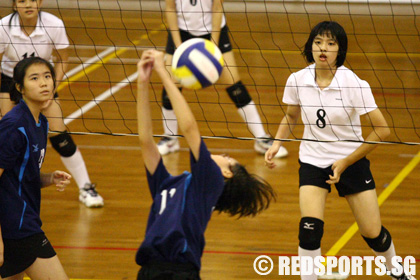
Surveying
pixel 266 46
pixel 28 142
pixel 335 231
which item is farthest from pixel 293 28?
pixel 28 142

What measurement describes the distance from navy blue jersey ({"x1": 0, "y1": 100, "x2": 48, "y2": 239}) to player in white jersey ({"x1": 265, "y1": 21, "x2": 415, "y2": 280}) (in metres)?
1.39

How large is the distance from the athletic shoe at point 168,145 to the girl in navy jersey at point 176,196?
4.02 metres

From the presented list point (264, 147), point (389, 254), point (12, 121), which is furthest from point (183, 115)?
point (264, 147)

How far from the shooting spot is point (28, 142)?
3.20 meters

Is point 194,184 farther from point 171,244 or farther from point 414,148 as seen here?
point 414,148

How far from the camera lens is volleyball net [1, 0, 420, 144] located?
24.1 feet

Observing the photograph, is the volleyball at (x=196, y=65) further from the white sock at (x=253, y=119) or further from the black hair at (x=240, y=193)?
the white sock at (x=253, y=119)

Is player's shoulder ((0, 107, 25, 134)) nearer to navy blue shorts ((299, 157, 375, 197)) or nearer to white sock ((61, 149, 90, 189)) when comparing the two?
navy blue shorts ((299, 157, 375, 197))

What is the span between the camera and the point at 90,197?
5.55 m

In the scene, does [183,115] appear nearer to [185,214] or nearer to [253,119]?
[185,214]

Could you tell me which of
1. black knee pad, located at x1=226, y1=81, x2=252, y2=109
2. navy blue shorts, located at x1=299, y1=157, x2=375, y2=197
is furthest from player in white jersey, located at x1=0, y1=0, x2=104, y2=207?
navy blue shorts, located at x1=299, y1=157, x2=375, y2=197

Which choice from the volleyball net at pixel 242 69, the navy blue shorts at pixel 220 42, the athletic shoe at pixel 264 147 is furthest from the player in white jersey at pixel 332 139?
the athletic shoe at pixel 264 147

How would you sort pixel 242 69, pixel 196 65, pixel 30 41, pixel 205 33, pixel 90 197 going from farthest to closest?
pixel 242 69 → pixel 205 33 → pixel 90 197 → pixel 30 41 → pixel 196 65

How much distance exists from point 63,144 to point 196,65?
2693mm
